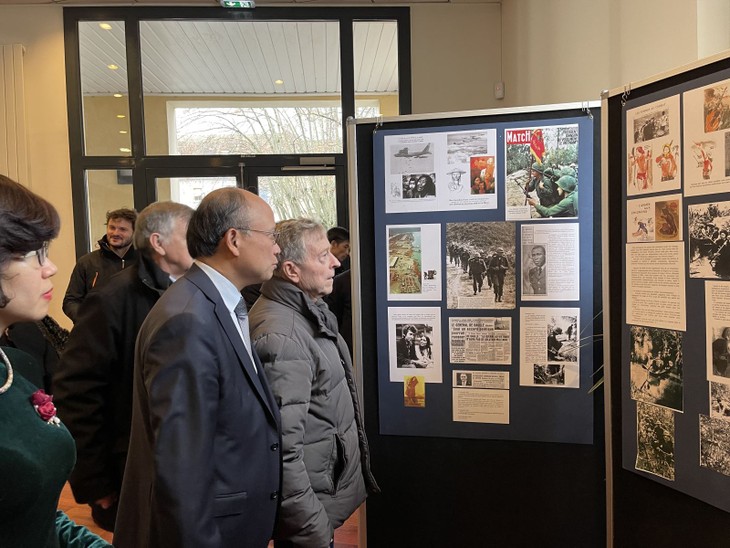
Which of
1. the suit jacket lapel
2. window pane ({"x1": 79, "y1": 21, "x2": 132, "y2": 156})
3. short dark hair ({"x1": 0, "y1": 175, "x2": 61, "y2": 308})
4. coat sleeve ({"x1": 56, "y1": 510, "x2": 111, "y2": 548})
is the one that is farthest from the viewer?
window pane ({"x1": 79, "y1": 21, "x2": 132, "y2": 156})

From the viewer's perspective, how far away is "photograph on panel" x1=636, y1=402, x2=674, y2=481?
5.74ft

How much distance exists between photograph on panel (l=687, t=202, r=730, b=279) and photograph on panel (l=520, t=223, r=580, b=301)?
50cm

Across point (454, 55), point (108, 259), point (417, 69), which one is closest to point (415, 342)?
point (108, 259)

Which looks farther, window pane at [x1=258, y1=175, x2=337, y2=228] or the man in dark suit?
window pane at [x1=258, y1=175, x2=337, y2=228]

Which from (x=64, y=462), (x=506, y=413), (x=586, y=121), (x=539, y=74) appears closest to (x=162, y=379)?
(x=64, y=462)

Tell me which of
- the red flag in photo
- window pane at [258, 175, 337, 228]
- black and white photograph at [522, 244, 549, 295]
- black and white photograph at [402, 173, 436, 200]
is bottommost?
black and white photograph at [522, 244, 549, 295]

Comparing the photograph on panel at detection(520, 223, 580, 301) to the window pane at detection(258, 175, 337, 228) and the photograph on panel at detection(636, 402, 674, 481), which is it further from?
the window pane at detection(258, 175, 337, 228)

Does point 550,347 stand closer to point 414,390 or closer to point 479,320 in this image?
point 479,320

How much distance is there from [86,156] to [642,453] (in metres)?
5.47

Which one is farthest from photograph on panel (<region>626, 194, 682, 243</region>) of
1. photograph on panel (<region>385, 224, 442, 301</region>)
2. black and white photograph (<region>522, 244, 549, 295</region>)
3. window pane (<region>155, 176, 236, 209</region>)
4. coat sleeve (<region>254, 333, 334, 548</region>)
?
window pane (<region>155, 176, 236, 209</region>)

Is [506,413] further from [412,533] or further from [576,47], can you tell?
[576,47]

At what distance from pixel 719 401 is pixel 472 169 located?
3.87 ft

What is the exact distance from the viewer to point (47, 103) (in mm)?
5395

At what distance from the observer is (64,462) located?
96 centimetres
